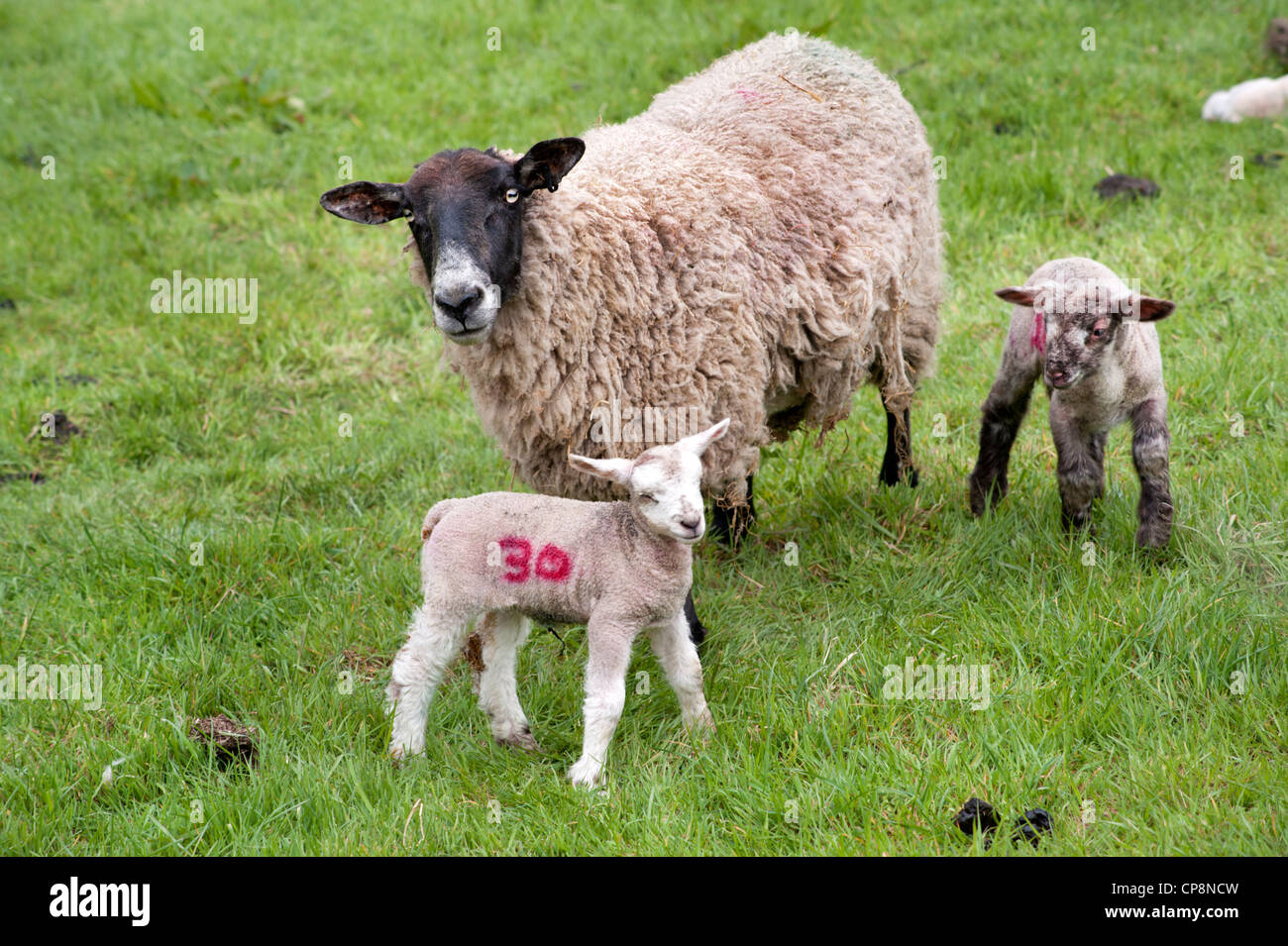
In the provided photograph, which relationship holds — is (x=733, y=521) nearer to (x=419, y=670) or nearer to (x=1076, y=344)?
(x=1076, y=344)

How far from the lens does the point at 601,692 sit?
11.5 feet

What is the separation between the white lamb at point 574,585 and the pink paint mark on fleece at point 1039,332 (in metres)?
1.33

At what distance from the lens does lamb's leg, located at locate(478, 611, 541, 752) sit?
3.85m

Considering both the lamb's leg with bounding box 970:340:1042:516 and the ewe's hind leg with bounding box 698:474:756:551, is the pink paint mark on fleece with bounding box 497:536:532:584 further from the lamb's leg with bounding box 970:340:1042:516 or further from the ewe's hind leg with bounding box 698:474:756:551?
the lamb's leg with bounding box 970:340:1042:516

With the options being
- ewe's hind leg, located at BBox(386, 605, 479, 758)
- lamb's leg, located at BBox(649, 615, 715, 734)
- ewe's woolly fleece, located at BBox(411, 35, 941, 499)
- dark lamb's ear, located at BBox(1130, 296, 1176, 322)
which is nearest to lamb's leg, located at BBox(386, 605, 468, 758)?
ewe's hind leg, located at BBox(386, 605, 479, 758)

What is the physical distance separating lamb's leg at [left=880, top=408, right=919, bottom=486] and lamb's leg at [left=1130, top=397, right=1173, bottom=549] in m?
1.17

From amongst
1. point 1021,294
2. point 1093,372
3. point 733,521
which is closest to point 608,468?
point 733,521

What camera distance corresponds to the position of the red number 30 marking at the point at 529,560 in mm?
3605

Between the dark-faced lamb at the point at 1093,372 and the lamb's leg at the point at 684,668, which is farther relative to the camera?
the dark-faced lamb at the point at 1093,372

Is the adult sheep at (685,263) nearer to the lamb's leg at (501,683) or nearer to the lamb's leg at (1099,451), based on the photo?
the lamb's leg at (501,683)

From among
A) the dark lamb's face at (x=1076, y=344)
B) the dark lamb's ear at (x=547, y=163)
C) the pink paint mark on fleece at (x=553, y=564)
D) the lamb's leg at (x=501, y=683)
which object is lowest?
the lamb's leg at (x=501, y=683)

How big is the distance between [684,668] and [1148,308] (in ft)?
6.45

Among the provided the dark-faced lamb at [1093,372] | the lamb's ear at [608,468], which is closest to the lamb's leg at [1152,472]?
the dark-faced lamb at [1093,372]
